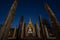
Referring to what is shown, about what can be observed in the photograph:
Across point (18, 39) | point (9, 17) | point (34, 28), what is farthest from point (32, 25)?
point (9, 17)

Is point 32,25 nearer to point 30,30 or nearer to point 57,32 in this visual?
point 30,30

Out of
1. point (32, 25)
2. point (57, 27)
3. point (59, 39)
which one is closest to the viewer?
point (59, 39)

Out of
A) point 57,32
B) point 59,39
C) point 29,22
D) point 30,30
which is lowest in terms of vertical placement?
point 59,39

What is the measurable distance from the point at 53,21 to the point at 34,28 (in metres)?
30.7

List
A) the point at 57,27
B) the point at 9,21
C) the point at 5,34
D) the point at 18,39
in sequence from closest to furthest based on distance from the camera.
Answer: the point at 57,27, the point at 5,34, the point at 9,21, the point at 18,39

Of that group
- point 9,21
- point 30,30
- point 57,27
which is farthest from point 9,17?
point 30,30

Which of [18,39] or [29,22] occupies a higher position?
[29,22]

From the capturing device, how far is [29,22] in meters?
37.9

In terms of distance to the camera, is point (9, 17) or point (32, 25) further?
point (32, 25)

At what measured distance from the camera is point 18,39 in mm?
17156

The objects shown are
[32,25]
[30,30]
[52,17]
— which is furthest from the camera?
[32,25]

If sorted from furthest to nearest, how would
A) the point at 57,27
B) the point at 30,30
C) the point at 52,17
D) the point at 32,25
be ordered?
the point at 32,25
the point at 30,30
the point at 52,17
the point at 57,27

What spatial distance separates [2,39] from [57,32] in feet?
7.47

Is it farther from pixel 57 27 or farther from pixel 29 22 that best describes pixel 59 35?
pixel 29 22
